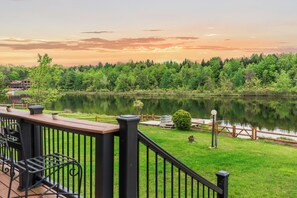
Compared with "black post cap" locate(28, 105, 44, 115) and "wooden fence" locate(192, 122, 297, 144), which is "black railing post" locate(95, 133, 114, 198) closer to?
"black post cap" locate(28, 105, 44, 115)

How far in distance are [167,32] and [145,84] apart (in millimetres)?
21296

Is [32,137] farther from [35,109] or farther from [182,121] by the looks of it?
[182,121]

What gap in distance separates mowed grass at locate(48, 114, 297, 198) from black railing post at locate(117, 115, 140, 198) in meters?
5.34

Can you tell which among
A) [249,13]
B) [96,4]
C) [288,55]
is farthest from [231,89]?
[96,4]

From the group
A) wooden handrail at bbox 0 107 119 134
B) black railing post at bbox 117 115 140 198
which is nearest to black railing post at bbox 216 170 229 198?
black railing post at bbox 117 115 140 198

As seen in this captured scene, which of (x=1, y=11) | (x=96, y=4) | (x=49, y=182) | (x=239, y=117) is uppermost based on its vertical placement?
(x=96, y=4)

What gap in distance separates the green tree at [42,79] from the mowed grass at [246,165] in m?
15.0

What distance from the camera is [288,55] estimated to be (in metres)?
60.6

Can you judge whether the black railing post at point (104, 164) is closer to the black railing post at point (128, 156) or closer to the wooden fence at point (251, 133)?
the black railing post at point (128, 156)

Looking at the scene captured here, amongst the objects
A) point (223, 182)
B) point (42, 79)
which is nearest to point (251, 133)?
point (223, 182)

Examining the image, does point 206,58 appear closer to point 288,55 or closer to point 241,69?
point 241,69

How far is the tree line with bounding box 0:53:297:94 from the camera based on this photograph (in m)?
54.1

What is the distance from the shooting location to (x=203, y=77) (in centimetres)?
5928

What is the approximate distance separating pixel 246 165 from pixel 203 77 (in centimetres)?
5055
